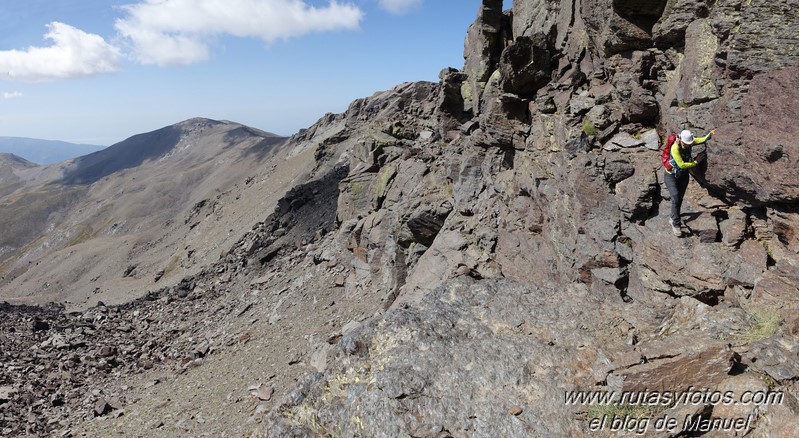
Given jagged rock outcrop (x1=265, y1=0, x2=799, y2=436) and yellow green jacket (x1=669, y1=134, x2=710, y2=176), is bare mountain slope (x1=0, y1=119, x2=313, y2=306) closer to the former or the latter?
jagged rock outcrop (x1=265, y1=0, x2=799, y2=436)

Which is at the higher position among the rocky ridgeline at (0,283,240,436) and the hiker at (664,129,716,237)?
the hiker at (664,129,716,237)

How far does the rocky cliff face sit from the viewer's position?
9.59m

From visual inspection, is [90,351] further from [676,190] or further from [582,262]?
[676,190]

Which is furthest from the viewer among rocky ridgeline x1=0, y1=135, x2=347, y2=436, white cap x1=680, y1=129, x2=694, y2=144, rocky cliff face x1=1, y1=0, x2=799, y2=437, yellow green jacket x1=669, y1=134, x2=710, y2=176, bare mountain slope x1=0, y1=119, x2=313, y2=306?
bare mountain slope x1=0, y1=119, x2=313, y2=306

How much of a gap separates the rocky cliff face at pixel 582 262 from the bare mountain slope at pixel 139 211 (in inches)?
1184

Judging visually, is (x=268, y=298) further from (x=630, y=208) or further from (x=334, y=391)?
(x=630, y=208)

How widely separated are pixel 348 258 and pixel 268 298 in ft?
18.7

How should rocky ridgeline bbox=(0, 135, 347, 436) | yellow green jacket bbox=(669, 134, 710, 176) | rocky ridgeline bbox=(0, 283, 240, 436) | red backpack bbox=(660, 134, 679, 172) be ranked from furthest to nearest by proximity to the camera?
rocky ridgeline bbox=(0, 135, 347, 436) < rocky ridgeline bbox=(0, 283, 240, 436) < red backpack bbox=(660, 134, 679, 172) < yellow green jacket bbox=(669, 134, 710, 176)

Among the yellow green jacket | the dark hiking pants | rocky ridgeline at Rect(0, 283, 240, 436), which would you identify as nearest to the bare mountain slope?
rocky ridgeline at Rect(0, 283, 240, 436)

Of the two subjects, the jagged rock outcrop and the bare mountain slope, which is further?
the bare mountain slope

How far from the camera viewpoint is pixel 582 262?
13.5 metres

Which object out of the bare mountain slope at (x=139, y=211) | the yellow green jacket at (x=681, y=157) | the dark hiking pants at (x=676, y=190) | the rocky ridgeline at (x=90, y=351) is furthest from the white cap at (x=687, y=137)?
the bare mountain slope at (x=139, y=211)

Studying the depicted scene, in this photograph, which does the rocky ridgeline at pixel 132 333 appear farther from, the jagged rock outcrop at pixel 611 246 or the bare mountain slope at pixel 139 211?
the jagged rock outcrop at pixel 611 246

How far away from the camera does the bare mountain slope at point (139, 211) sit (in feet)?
167
